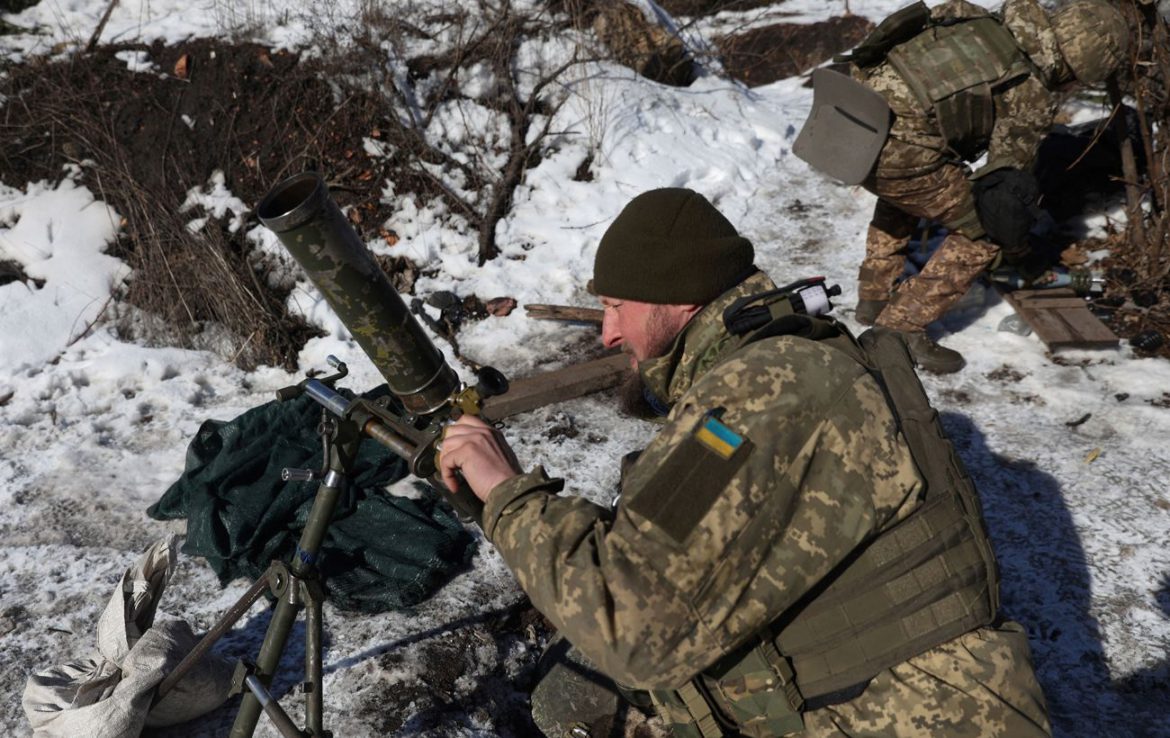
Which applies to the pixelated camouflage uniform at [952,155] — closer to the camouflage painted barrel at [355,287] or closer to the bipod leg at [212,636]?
→ the camouflage painted barrel at [355,287]

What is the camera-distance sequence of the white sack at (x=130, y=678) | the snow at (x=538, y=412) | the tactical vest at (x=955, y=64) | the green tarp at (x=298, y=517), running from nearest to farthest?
the white sack at (x=130, y=678) → the snow at (x=538, y=412) → the green tarp at (x=298, y=517) → the tactical vest at (x=955, y=64)

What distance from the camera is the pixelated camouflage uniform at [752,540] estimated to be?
1.61 m

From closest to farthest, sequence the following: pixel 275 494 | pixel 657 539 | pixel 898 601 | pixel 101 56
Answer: pixel 657 539 → pixel 898 601 → pixel 275 494 → pixel 101 56

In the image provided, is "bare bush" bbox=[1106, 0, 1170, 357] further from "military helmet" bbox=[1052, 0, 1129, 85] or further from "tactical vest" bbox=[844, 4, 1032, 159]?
"tactical vest" bbox=[844, 4, 1032, 159]

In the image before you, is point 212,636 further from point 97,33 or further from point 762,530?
point 97,33

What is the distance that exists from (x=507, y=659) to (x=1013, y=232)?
323cm

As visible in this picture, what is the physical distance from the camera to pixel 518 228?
5934 mm

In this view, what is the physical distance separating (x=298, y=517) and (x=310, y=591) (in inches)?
58.8

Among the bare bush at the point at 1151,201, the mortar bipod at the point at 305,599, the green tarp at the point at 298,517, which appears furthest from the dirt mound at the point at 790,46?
the mortar bipod at the point at 305,599

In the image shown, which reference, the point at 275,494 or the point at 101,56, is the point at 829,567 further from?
the point at 101,56

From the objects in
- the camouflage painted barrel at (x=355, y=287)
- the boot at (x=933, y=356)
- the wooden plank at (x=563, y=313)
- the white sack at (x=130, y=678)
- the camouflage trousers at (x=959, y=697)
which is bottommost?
the boot at (x=933, y=356)

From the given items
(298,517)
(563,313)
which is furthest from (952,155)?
(298,517)

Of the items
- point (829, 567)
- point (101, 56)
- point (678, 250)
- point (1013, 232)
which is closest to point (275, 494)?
point (678, 250)

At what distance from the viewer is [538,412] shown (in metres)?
4.43
